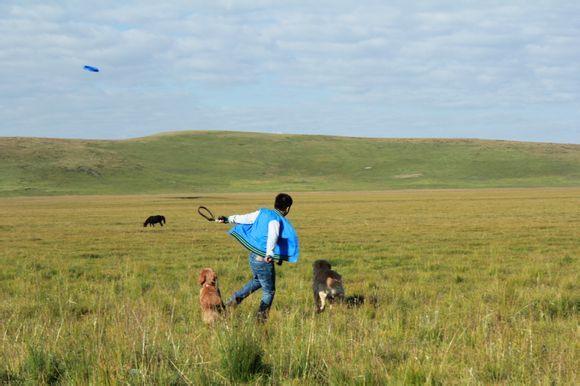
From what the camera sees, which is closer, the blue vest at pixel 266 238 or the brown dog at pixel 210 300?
the brown dog at pixel 210 300

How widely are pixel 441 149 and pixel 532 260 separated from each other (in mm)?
153566

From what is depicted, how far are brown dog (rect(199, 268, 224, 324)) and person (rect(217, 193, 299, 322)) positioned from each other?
1.82 ft

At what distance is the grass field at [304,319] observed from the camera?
5473 millimetres

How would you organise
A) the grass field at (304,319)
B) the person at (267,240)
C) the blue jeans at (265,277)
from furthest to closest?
the blue jeans at (265,277) < the person at (267,240) < the grass field at (304,319)

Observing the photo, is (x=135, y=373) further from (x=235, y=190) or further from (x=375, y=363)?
(x=235, y=190)

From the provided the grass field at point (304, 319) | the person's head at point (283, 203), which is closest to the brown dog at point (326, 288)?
the grass field at point (304, 319)

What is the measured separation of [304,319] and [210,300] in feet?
4.52

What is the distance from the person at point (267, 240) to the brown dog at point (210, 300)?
56 cm

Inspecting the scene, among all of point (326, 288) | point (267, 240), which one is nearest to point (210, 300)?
Result: point (267, 240)

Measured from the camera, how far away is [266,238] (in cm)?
794

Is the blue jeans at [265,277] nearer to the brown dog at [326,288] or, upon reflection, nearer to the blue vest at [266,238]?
the blue vest at [266,238]

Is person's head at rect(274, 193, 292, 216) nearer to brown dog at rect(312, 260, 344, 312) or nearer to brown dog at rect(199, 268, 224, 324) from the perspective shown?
brown dog at rect(199, 268, 224, 324)

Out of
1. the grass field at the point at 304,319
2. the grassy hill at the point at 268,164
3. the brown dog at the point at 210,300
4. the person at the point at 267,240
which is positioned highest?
the grassy hill at the point at 268,164

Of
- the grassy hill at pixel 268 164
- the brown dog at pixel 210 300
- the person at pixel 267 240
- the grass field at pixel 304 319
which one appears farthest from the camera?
the grassy hill at pixel 268 164
